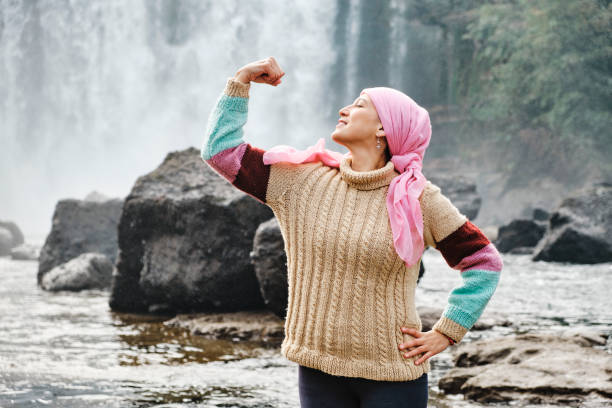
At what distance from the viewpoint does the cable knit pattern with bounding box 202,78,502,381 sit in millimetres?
2516

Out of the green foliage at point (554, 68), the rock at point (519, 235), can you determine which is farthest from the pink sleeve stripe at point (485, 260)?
the green foliage at point (554, 68)

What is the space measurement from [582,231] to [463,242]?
14.4m

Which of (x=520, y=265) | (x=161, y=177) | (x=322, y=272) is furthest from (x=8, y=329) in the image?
(x=520, y=265)

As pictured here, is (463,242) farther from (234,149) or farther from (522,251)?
(522,251)

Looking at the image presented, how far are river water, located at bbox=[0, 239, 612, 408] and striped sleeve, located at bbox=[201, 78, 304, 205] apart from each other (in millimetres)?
2442

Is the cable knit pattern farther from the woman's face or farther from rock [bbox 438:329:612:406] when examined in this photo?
rock [bbox 438:329:612:406]

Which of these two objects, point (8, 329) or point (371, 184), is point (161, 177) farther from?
point (371, 184)

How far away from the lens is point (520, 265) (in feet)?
52.3

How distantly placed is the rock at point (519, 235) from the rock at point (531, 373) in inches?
570

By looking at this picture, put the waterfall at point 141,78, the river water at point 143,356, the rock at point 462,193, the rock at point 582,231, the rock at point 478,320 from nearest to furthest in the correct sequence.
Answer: the river water at point 143,356 → the rock at point 478,320 → the rock at point 582,231 → the rock at point 462,193 → the waterfall at point 141,78

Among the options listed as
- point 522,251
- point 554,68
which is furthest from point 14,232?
point 554,68

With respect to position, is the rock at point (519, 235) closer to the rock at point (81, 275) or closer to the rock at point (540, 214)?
the rock at point (540, 214)

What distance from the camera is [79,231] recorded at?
1262 centimetres

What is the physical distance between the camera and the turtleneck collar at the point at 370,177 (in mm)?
2562
